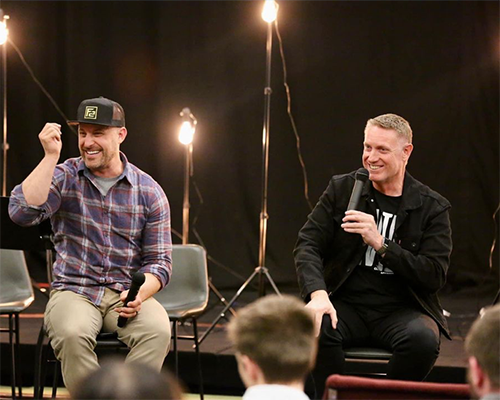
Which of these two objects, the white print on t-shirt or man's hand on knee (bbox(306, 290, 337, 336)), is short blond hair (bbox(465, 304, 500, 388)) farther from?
the white print on t-shirt

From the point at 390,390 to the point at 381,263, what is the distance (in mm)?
1322

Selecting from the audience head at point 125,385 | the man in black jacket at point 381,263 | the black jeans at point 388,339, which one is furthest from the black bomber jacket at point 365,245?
the audience head at point 125,385

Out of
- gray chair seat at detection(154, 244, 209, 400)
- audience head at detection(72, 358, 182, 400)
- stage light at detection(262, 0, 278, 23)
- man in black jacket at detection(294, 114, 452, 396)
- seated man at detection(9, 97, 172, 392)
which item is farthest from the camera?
stage light at detection(262, 0, 278, 23)

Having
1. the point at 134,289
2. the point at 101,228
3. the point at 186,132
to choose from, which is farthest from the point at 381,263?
the point at 186,132

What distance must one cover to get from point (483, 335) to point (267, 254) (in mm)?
4360

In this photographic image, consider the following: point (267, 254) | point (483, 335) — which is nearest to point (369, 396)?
point (483, 335)

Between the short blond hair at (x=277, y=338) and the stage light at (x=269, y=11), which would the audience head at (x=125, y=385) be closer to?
the short blond hair at (x=277, y=338)

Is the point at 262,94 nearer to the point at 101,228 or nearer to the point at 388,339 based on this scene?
the point at 101,228

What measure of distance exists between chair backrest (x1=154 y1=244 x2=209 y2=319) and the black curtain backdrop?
1.93 meters

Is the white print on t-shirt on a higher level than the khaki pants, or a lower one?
higher

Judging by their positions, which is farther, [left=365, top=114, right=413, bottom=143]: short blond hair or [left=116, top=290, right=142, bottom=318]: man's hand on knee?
[left=365, top=114, right=413, bottom=143]: short blond hair

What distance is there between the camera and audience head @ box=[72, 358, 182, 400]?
3.34 feet

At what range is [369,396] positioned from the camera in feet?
6.59

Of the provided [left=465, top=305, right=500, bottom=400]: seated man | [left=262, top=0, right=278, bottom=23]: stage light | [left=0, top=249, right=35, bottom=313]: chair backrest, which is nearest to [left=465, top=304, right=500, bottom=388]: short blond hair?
[left=465, top=305, right=500, bottom=400]: seated man
